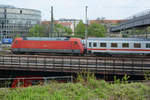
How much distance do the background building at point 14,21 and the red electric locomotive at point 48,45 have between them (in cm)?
3544

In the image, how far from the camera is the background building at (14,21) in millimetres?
65312

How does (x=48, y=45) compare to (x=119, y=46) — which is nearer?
(x=119, y=46)

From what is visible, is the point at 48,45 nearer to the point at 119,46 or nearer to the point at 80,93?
the point at 119,46

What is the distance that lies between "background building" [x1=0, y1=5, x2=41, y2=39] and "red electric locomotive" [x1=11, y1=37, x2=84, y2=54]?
35438mm

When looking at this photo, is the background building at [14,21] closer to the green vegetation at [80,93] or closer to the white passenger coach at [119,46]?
the white passenger coach at [119,46]

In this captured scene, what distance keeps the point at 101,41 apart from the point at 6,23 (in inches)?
1978

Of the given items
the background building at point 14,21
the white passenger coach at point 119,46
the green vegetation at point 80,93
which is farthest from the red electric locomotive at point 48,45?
the background building at point 14,21

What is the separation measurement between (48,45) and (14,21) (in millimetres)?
49733

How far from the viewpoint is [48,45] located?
27953mm

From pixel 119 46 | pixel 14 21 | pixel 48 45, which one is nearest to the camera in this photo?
pixel 119 46

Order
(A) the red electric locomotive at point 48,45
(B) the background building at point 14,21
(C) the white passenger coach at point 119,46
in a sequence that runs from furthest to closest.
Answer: (B) the background building at point 14,21 → (A) the red electric locomotive at point 48,45 → (C) the white passenger coach at point 119,46

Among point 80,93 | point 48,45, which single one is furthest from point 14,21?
point 80,93

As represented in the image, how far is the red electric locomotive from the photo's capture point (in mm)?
27109

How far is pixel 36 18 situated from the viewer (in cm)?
8369
